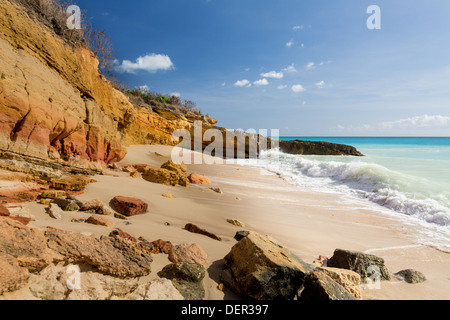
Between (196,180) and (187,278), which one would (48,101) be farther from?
(196,180)

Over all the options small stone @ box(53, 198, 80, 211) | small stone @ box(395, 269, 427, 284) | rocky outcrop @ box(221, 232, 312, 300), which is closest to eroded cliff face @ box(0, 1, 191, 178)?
small stone @ box(53, 198, 80, 211)

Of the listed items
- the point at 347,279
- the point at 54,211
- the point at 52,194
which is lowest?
the point at 347,279

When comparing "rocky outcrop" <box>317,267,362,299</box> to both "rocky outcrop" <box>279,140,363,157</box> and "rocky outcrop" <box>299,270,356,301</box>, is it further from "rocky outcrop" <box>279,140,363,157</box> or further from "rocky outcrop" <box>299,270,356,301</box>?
"rocky outcrop" <box>279,140,363,157</box>

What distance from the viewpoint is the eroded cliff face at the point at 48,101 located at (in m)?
3.59

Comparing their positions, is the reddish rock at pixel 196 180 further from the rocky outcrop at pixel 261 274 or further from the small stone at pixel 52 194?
the rocky outcrop at pixel 261 274

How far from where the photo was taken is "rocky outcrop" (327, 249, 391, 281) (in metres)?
2.86

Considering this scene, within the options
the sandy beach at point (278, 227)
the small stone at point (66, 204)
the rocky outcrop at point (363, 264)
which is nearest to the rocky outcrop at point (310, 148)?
the sandy beach at point (278, 227)

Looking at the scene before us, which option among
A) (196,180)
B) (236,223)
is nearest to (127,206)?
(236,223)

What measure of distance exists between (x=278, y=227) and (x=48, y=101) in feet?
15.8

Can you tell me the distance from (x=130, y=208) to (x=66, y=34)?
476 cm

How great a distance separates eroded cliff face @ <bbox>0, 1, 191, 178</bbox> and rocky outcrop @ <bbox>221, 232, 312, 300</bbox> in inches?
137

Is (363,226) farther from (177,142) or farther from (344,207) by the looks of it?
(177,142)

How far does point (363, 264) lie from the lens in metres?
2.89
